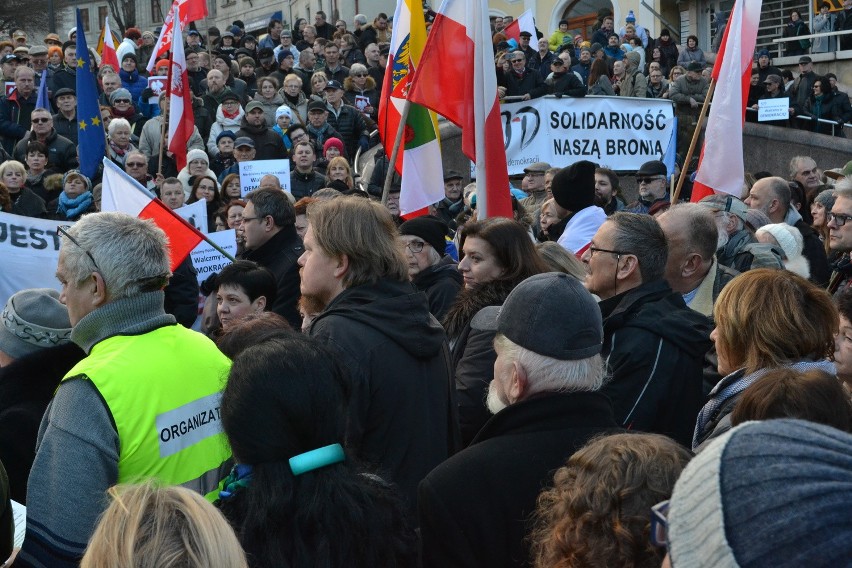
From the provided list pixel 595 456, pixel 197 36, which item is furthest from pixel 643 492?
pixel 197 36

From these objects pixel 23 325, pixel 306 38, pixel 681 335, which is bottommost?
pixel 681 335

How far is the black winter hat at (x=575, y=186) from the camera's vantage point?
22.5ft

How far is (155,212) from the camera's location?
5.96 meters

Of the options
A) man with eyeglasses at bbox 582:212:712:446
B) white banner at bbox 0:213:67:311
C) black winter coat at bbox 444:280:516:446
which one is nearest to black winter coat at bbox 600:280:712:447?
man with eyeglasses at bbox 582:212:712:446

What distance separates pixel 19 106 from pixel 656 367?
36.9 feet

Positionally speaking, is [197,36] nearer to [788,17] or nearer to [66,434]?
[66,434]

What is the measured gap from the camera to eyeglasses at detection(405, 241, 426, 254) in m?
5.78

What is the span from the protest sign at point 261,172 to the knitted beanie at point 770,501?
884 centimetres

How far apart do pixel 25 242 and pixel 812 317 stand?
15.1 ft

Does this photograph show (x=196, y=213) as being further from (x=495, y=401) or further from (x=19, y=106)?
(x=19, y=106)

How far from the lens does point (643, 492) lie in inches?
80.0

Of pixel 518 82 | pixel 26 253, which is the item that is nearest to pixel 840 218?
pixel 26 253

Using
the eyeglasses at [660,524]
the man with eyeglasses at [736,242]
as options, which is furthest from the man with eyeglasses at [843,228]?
the eyeglasses at [660,524]

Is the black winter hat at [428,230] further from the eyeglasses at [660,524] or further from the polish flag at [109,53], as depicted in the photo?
the polish flag at [109,53]
